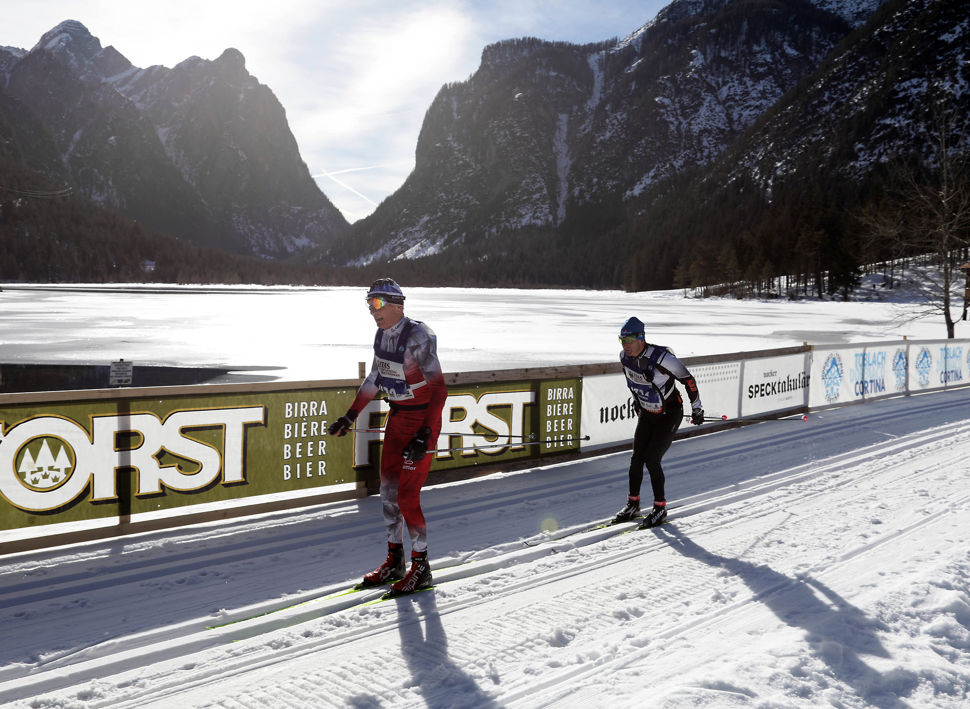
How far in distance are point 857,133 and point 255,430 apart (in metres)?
164

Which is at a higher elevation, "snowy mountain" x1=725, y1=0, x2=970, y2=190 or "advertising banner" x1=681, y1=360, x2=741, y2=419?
"snowy mountain" x1=725, y1=0, x2=970, y2=190

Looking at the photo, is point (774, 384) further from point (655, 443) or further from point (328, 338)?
point (328, 338)

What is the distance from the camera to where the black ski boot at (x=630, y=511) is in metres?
6.62

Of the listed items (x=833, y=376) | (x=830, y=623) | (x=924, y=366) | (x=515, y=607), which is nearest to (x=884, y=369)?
(x=924, y=366)

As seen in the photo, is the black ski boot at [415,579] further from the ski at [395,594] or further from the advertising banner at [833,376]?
the advertising banner at [833,376]

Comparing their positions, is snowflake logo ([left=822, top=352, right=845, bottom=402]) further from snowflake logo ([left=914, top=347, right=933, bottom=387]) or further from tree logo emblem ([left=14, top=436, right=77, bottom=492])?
tree logo emblem ([left=14, top=436, right=77, bottom=492])

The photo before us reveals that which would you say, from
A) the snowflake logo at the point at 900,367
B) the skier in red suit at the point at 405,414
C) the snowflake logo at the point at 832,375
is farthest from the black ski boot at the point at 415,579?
the snowflake logo at the point at 900,367

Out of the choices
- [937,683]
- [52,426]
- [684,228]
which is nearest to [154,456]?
[52,426]

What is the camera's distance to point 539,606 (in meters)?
4.60

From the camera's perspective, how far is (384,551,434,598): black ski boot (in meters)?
4.80

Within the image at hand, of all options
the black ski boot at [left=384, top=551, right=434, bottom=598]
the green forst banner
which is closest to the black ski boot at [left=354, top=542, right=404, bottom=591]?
the black ski boot at [left=384, top=551, right=434, bottom=598]

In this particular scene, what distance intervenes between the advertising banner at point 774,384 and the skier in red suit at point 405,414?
8.54 metres

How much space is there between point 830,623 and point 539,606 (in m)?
1.82

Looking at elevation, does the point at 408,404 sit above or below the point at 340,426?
above
